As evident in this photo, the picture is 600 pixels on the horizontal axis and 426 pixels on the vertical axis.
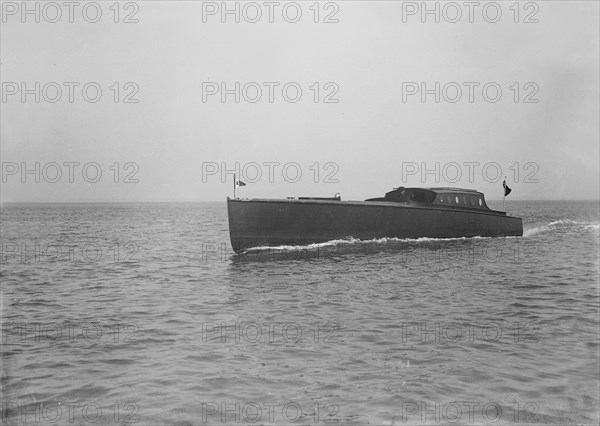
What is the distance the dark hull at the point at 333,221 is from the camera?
24.4m

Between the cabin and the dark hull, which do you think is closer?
the dark hull

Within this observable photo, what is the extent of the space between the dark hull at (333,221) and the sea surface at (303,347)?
5763 mm

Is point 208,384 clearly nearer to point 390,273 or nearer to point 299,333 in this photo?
point 299,333

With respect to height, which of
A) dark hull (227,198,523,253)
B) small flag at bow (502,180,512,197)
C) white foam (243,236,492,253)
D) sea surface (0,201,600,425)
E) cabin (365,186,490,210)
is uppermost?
small flag at bow (502,180,512,197)

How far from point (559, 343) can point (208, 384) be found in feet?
19.8

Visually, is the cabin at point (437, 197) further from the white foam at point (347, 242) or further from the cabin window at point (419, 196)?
the white foam at point (347, 242)

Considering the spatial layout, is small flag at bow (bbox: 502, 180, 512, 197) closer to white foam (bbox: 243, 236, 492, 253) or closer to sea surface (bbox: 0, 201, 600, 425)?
white foam (bbox: 243, 236, 492, 253)

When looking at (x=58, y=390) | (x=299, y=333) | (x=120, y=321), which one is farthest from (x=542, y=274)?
(x=58, y=390)

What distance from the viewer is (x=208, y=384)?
695cm

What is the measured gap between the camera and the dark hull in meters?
24.4

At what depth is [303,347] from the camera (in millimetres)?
8648

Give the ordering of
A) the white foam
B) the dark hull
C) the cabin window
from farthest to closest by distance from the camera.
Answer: the cabin window < the white foam < the dark hull

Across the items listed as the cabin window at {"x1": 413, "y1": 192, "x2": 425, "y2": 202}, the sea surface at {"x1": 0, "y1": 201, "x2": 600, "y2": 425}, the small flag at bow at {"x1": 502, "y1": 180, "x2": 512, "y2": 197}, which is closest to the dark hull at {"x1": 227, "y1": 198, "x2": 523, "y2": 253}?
the cabin window at {"x1": 413, "y1": 192, "x2": 425, "y2": 202}

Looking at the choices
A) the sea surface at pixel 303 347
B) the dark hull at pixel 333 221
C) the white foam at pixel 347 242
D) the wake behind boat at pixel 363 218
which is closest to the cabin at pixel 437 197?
the wake behind boat at pixel 363 218
